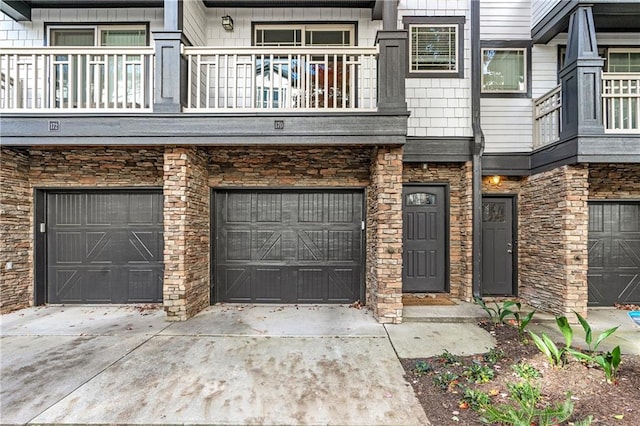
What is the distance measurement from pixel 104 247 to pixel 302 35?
17.5ft

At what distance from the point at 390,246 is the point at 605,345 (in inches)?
113

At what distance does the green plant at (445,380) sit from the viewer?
2933mm

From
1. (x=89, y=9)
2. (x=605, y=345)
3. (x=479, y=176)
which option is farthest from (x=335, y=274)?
(x=89, y=9)

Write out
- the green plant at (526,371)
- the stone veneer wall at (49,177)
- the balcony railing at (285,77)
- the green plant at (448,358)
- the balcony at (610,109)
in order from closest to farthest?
the green plant at (526,371) → the green plant at (448,358) → the balcony railing at (285,77) → the balcony at (610,109) → the stone veneer wall at (49,177)

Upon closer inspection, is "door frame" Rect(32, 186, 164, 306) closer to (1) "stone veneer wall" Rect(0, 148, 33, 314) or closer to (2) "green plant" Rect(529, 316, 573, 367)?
(1) "stone veneer wall" Rect(0, 148, 33, 314)

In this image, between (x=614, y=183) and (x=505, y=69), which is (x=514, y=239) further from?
(x=505, y=69)

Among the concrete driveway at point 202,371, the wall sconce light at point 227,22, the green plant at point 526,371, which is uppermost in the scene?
the wall sconce light at point 227,22

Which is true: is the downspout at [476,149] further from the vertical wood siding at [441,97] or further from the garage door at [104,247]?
the garage door at [104,247]

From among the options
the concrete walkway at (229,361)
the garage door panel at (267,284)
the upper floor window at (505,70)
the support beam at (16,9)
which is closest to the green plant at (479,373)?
the concrete walkway at (229,361)

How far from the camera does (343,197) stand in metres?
5.62

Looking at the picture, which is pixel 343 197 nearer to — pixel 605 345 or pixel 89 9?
pixel 605 345

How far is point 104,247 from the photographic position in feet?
18.1

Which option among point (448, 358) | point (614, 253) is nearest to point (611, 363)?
point (448, 358)

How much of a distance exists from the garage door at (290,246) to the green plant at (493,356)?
7.84ft
